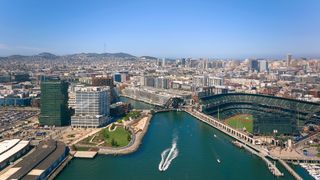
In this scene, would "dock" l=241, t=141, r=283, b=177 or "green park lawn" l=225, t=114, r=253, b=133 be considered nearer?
"dock" l=241, t=141, r=283, b=177

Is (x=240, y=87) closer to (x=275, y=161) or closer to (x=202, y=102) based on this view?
(x=202, y=102)

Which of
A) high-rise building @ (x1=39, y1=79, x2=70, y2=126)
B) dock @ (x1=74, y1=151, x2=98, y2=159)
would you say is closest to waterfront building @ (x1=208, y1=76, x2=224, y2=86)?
high-rise building @ (x1=39, y1=79, x2=70, y2=126)

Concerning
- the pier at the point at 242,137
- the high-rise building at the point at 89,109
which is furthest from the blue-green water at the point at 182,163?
the high-rise building at the point at 89,109

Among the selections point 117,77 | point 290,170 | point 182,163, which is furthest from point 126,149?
point 117,77

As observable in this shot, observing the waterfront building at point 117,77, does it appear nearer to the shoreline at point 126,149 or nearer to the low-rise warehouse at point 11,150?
the shoreline at point 126,149

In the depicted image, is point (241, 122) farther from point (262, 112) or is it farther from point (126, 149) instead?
point (126, 149)

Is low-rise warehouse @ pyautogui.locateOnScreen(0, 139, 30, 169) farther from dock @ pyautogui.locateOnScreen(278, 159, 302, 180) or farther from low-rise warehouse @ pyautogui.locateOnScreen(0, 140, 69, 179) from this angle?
dock @ pyautogui.locateOnScreen(278, 159, 302, 180)

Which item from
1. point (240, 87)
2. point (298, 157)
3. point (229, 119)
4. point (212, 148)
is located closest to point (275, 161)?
point (298, 157)

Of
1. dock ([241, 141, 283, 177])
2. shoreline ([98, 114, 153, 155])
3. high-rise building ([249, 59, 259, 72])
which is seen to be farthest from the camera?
high-rise building ([249, 59, 259, 72])
